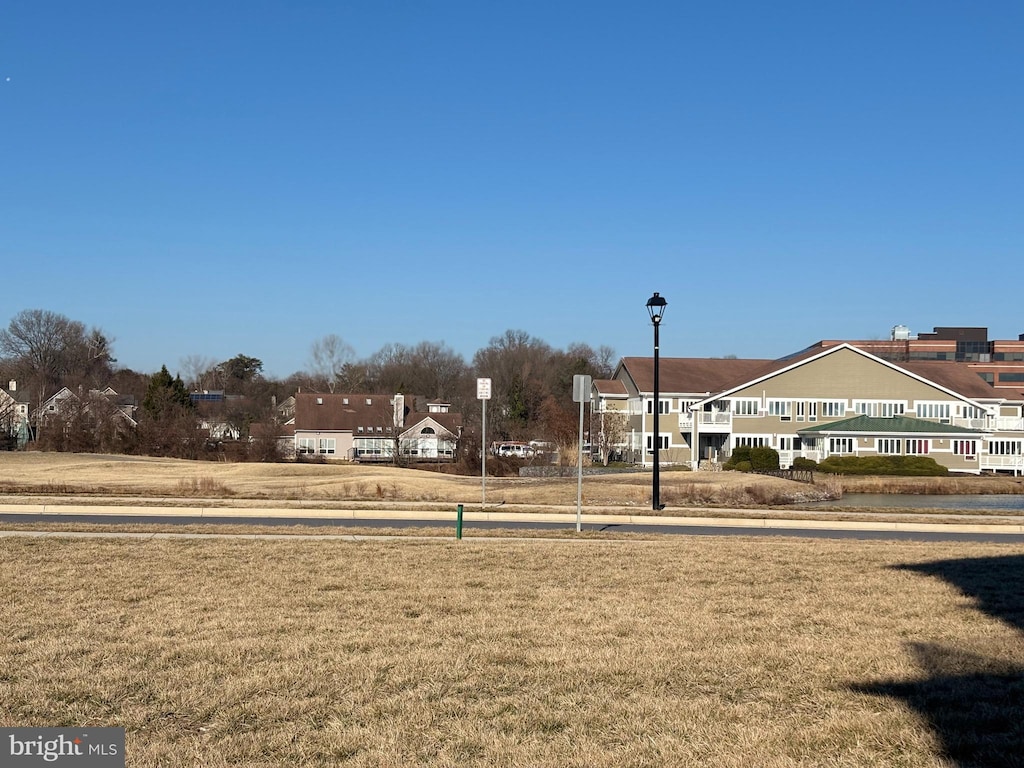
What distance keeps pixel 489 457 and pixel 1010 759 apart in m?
53.7

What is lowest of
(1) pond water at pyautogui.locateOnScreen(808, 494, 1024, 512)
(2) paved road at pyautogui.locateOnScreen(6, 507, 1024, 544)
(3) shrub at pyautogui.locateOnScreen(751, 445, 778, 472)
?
(1) pond water at pyautogui.locateOnScreen(808, 494, 1024, 512)

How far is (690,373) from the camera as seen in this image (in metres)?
75.2

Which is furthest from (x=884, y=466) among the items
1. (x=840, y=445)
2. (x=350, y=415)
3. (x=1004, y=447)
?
(x=350, y=415)

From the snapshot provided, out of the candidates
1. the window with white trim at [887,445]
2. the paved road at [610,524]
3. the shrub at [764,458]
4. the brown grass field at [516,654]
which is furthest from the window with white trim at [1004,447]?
the brown grass field at [516,654]

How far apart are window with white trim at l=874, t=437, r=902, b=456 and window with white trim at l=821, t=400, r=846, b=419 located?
430cm

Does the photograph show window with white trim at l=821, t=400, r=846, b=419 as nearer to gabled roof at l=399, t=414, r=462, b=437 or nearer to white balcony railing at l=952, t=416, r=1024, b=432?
white balcony railing at l=952, t=416, r=1024, b=432

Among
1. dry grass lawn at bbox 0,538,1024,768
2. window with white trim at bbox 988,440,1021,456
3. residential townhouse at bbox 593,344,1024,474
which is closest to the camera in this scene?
dry grass lawn at bbox 0,538,1024,768

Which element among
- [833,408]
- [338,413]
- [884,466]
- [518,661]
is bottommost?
[518,661]

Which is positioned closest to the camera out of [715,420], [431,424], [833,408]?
[715,420]

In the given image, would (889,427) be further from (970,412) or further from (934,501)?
(934,501)

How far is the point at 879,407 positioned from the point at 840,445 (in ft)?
20.0

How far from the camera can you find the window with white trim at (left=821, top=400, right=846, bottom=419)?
6769 centimetres

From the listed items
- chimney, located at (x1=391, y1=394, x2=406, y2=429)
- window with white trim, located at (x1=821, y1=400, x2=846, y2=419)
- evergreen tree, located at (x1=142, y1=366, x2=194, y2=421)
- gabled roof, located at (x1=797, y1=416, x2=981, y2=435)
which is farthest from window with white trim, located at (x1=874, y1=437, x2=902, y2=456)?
evergreen tree, located at (x1=142, y1=366, x2=194, y2=421)

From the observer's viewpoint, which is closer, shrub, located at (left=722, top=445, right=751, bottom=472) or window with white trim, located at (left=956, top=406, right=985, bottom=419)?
shrub, located at (left=722, top=445, right=751, bottom=472)
